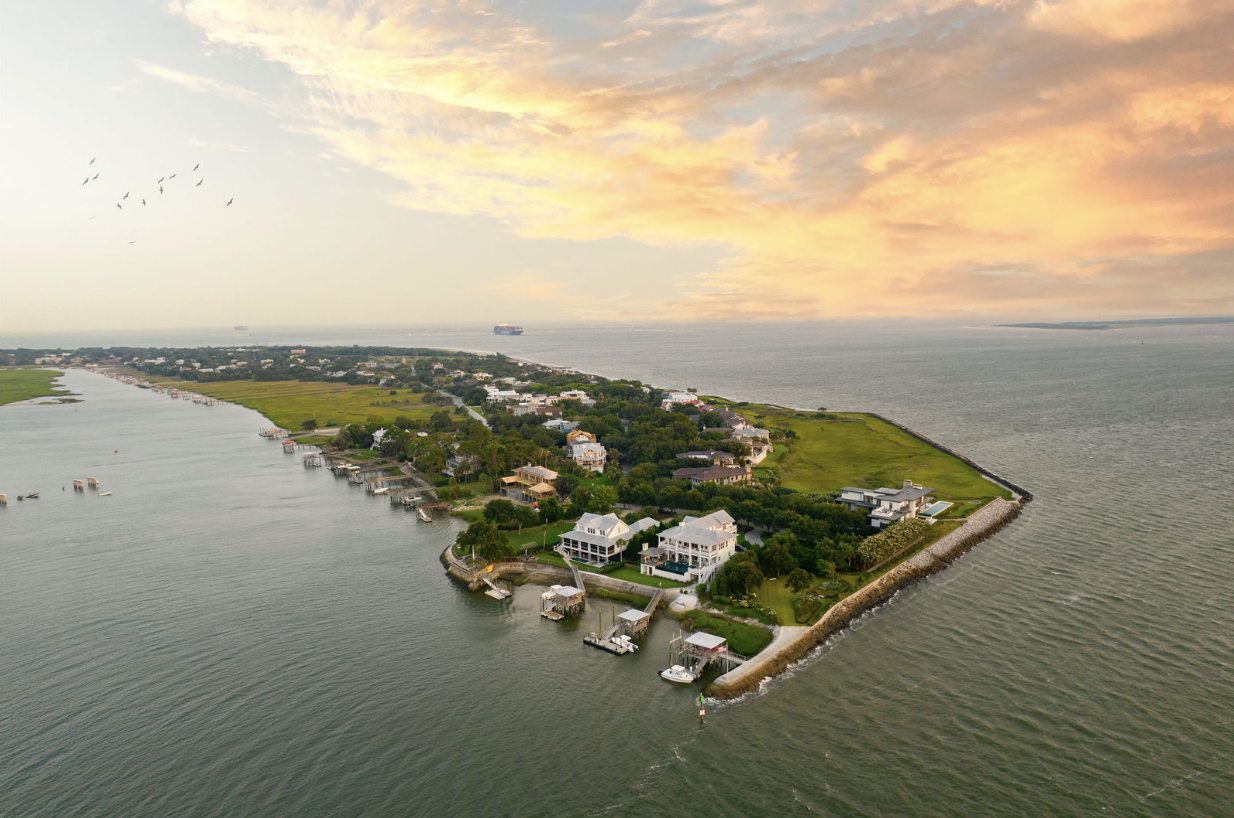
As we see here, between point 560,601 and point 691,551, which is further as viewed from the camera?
point 691,551

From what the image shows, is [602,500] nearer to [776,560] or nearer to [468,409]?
[776,560]

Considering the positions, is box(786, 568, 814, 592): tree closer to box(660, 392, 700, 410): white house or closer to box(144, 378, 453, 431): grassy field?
box(660, 392, 700, 410): white house

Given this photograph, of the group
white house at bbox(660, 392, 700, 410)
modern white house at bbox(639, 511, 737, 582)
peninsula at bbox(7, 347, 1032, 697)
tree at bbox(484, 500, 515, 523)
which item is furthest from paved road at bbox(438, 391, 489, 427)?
modern white house at bbox(639, 511, 737, 582)

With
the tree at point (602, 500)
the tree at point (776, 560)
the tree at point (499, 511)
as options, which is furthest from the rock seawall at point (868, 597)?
the tree at point (499, 511)

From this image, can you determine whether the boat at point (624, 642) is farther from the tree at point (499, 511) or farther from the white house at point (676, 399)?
the white house at point (676, 399)

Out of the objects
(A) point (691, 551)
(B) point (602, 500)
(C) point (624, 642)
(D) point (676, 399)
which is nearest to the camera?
(C) point (624, 642)

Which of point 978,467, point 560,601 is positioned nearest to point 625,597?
point 560,601

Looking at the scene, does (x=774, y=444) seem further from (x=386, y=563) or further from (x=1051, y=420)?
(x=386, y=563)
